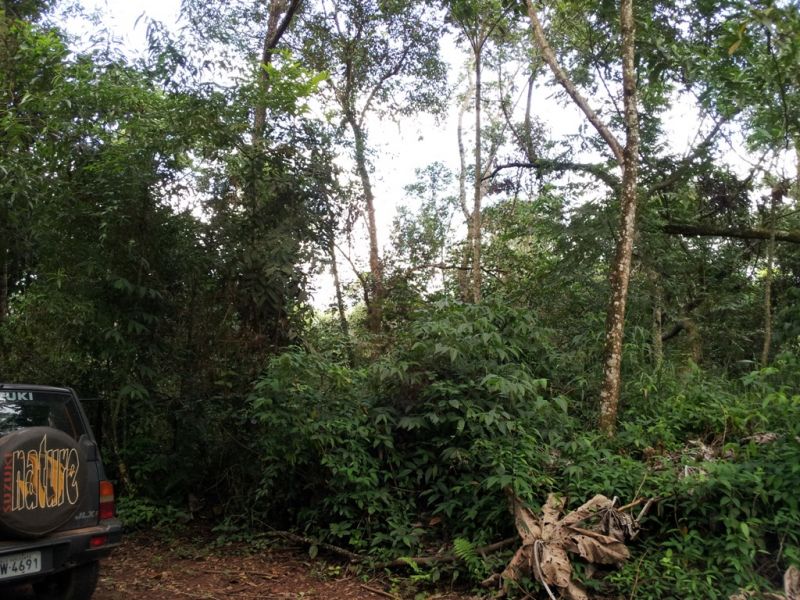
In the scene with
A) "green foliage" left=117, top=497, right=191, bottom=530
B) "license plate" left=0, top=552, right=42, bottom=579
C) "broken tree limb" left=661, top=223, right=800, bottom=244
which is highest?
"broken tree limb" left=661, top=223, right=800, bottom=244

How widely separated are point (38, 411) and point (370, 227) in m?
11.3

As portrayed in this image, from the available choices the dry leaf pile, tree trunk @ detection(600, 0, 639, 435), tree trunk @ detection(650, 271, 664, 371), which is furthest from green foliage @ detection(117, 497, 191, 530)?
tree trunk @ detection(650, 271, 664, 371)

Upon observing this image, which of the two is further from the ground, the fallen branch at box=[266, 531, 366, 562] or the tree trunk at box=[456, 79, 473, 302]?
the tree trunk at box=[456, 79, 473, 302]

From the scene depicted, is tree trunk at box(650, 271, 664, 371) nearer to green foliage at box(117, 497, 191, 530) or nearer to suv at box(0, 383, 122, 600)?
green foliage at box(117, 497, 191, 530)

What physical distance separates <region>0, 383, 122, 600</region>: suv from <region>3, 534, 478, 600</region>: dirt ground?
92 centimetres

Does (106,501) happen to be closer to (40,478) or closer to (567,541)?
(40,478)

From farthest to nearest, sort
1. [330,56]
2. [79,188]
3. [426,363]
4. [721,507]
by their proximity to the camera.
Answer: [330,56] → [79,188] → [426,363] → [721,507]

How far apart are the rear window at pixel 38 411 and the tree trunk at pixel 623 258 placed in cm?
495

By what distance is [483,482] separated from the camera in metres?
5.37

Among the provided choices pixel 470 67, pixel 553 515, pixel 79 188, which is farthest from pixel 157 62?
pixel 470 67

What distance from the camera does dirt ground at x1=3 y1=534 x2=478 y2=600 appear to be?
5.08 meters

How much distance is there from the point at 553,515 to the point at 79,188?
5.87 m

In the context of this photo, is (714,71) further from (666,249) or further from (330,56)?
(330,56)

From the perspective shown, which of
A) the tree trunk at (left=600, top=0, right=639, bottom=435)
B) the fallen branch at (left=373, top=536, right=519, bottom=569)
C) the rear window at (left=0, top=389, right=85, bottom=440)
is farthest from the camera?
the tree trunk at (left=600, top=0, right=639, bottom=435)
